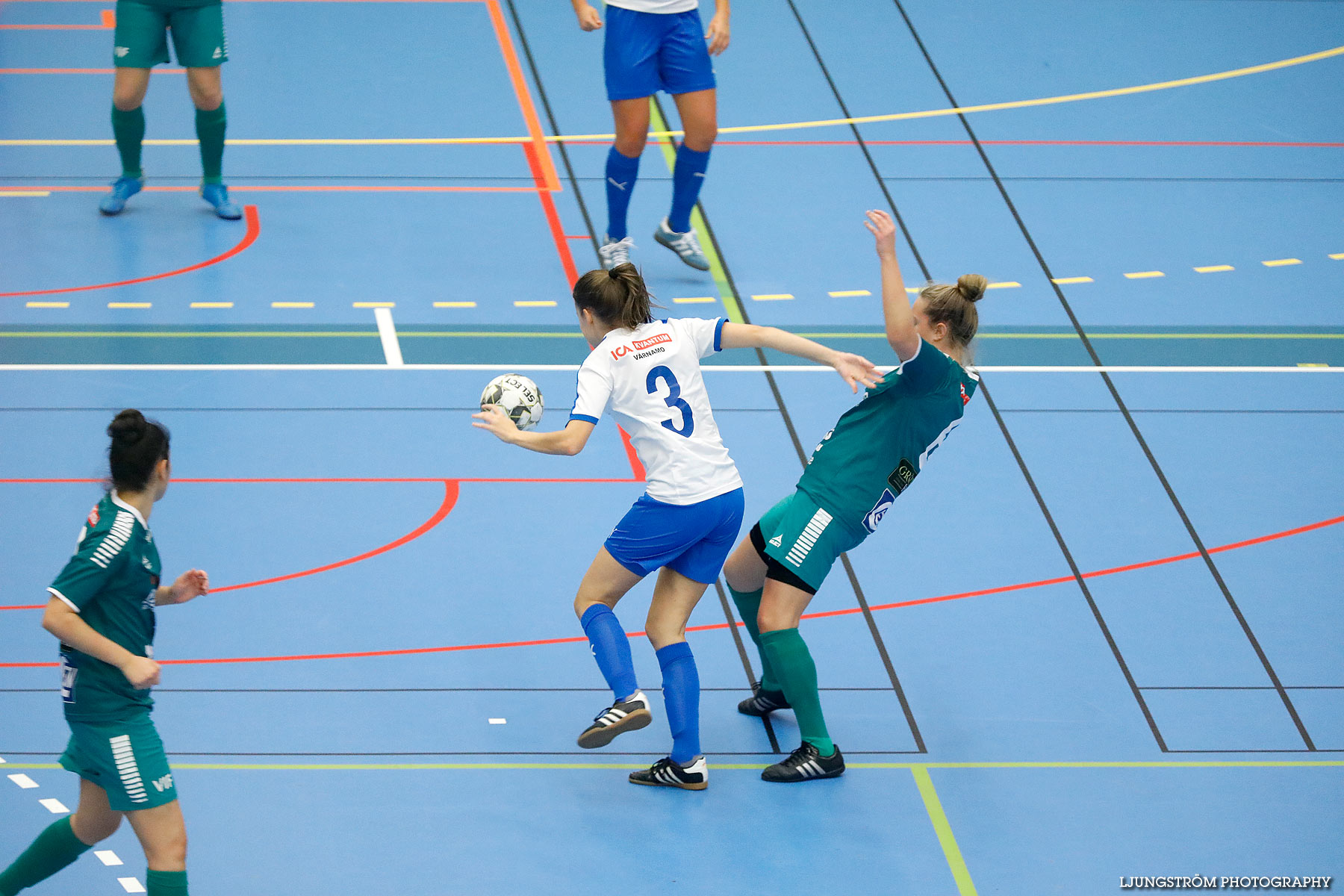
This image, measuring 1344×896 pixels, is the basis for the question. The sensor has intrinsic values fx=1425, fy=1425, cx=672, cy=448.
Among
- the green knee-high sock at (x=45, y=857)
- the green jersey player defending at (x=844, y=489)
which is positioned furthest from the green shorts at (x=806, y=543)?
the green knee-high sock at (x=45, y=857)

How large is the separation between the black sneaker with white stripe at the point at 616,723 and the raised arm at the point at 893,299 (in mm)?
1380

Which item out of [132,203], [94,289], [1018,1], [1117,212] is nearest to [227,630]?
[94,289]

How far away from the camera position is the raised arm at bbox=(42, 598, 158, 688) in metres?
3.52

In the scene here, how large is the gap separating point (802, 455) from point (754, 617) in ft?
5.32

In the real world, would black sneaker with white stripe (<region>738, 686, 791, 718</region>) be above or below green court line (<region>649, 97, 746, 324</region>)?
below

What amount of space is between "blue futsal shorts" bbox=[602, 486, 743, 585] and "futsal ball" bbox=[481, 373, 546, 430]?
1.55 feet

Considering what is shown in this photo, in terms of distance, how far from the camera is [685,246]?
8.04 m

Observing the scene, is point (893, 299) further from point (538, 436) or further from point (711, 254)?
point (711, 254)

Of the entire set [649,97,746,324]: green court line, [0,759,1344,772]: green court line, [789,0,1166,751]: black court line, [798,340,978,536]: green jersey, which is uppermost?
[798,340,978,536]: green jersey

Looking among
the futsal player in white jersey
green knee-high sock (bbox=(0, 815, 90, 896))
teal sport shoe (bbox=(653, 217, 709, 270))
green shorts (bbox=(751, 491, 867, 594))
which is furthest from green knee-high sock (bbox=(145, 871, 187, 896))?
teal sport shoe (bbox=(653, 217, 709, 270))

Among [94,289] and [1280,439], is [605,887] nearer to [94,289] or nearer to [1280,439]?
[1280,439]

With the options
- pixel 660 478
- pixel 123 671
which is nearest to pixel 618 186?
pixel 660 478

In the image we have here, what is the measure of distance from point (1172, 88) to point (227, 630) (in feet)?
26.0

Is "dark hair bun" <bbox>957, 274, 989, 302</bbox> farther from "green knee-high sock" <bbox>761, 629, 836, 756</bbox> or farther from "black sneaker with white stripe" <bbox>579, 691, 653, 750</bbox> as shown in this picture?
"black sneaker with white stripe" <bbox>579, 691, 653, 750</bbox>
